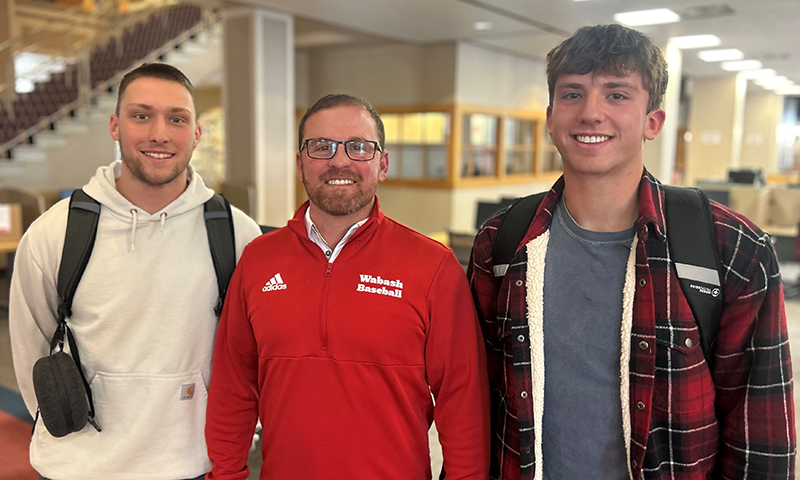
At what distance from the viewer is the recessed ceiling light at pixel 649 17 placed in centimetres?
646

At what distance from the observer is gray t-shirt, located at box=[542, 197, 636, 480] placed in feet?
4.14

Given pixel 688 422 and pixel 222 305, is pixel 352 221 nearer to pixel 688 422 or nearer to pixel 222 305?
pixel 222 305

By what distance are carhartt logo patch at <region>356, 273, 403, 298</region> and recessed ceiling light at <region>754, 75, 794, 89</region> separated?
14.1 m

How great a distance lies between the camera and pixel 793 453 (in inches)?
47.6

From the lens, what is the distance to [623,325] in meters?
1.24

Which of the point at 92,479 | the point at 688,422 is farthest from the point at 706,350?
the point at 92,479

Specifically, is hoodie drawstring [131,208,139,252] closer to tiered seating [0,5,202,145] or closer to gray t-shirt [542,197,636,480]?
gray t-shirt [542,197,636,480]

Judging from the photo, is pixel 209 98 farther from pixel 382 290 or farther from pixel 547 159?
pixel 382 290

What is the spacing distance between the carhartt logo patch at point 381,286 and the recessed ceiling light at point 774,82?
555 inches

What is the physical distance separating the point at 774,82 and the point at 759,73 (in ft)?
6.79

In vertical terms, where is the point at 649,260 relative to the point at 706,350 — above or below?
above

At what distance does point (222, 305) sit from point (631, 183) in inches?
41.9

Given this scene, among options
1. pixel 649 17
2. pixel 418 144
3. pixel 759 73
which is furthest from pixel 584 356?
pixel 759 73

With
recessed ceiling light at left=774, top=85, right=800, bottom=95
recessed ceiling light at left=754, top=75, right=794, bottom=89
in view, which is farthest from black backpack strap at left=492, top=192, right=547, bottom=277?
recessed ceiling light at left=774, top=85, right=800, bottom=95
